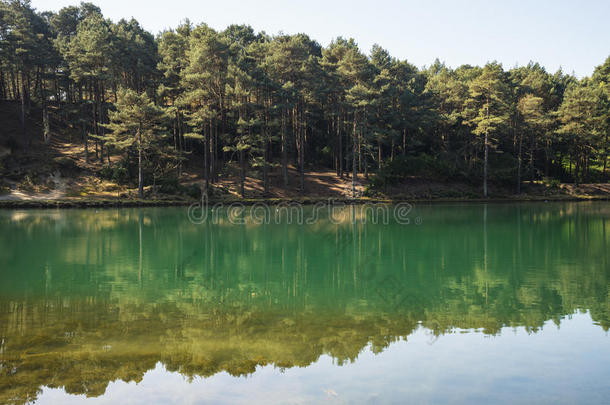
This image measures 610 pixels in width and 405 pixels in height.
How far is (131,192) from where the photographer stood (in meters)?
40.4

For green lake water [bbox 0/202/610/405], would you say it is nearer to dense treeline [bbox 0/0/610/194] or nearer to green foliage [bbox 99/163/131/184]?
green foliage [bbox 99/163/131/184]

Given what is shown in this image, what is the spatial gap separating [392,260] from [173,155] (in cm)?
3475

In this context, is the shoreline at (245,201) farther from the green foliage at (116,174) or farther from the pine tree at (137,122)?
the green foliage at (116,174)

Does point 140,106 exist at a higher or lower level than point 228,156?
higher

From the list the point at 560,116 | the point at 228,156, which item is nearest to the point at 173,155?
the point at 228,156

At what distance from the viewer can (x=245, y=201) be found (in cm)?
4003

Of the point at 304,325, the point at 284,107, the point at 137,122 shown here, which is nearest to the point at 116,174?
the point at 137,122

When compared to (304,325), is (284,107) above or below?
above

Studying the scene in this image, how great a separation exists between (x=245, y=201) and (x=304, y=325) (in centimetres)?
3316

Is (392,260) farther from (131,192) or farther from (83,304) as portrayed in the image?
(131,192)

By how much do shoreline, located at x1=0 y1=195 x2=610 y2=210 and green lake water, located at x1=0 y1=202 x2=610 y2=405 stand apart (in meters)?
21.6

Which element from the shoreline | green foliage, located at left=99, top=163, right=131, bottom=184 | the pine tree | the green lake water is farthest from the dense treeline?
the green lake water

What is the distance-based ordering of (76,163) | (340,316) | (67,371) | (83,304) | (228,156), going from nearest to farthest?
1. (67,371)
2. (340,316)
3. (83,304)
4. (76,163)
5. (228,156)

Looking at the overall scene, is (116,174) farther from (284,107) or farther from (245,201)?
(284,107)
